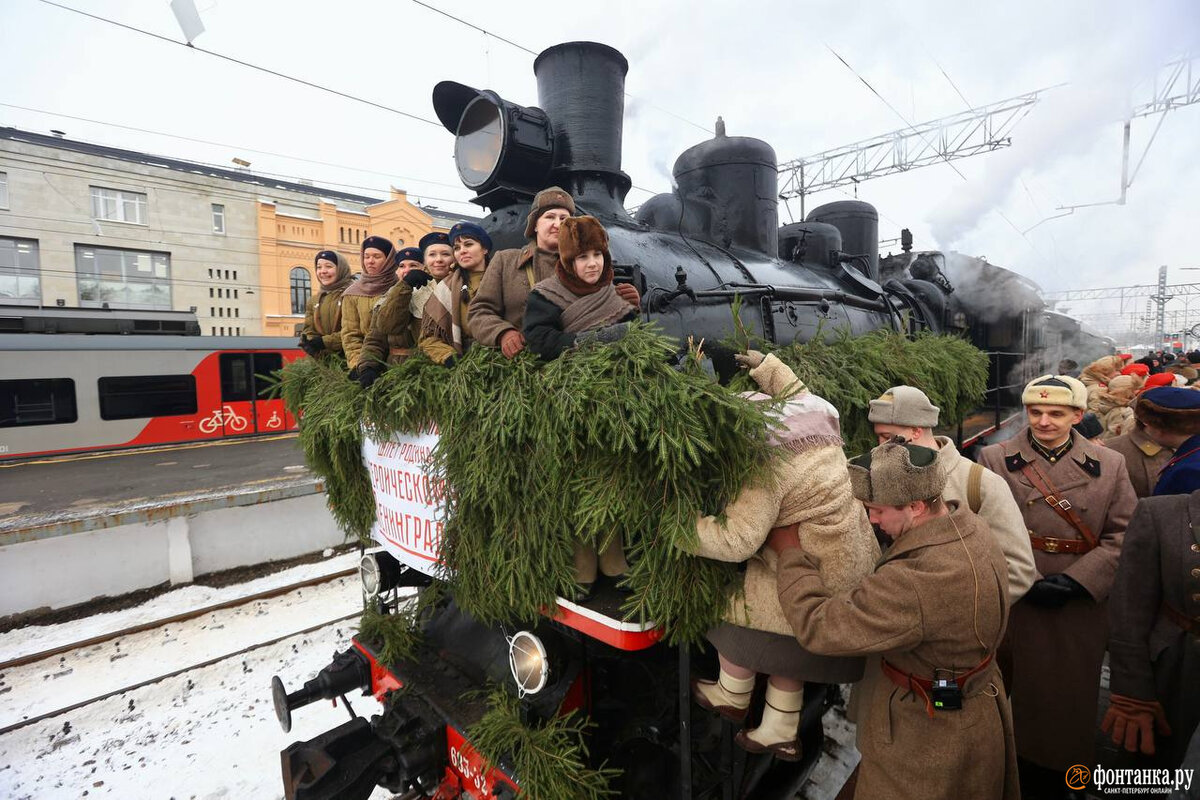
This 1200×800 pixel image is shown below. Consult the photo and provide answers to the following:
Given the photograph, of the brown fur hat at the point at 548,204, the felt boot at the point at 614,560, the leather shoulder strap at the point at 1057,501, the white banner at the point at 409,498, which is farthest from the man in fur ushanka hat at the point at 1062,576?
the white banner at the point at 409,498

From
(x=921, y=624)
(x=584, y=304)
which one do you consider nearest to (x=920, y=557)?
(x=921, y=624)

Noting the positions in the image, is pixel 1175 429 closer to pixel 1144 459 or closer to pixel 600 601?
pixel 1144 459

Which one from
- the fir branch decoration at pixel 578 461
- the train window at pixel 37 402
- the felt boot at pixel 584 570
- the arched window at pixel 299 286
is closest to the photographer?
the fir branch decoration at pixel 578 461

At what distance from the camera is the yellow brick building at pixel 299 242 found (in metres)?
22.5

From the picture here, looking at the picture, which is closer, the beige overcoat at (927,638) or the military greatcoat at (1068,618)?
the beige overcoat at (927,638)

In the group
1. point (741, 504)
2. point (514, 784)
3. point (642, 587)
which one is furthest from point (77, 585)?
point (741, 504)

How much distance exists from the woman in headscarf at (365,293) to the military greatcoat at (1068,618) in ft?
10.5

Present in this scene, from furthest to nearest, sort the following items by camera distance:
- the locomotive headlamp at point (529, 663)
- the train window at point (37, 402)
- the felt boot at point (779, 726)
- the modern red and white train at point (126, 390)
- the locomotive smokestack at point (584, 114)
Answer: the modern red and white train at point (126, 390), the train window at point (37, 402), the locomotive smokestack at point (584, 114), the locomotive headlamp at point (529, 663), the felt boot at point (779, 726)

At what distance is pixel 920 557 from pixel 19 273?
27.0 metres

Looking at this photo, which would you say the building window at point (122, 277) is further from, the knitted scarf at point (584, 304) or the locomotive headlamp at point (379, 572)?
the knitted scarf at point (584, 304)

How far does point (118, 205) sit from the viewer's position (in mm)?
20812

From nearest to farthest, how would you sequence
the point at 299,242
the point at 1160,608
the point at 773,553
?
1. the point at 773,553
2. the point at 1160,608
3. the point at 299,242

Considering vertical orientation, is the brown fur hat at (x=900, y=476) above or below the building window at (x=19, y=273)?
below

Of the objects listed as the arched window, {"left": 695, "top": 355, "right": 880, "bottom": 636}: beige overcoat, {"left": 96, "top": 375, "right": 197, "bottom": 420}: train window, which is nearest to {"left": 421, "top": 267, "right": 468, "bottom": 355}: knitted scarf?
{"left": 695, "top": 355, "right": 880, "bottom": 636}: beige overcoat
